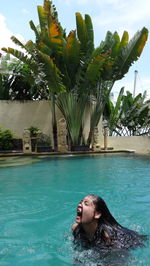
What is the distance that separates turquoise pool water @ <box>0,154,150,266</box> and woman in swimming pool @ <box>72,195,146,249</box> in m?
0.09

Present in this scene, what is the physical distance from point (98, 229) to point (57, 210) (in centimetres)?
197

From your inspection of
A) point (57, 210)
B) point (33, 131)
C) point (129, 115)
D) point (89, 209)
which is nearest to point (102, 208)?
point (89, 209)

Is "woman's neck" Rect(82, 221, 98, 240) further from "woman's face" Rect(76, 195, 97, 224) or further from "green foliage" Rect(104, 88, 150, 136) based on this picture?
"green foliage" Rect(104, 88, 150, 136)

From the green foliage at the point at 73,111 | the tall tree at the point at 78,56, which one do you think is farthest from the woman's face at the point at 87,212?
the green foliage at the point at 73,111

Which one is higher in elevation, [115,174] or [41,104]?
[41,104]

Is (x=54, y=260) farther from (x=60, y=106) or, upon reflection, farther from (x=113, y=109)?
(x=113, y=109)

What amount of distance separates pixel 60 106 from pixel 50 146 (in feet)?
7.80

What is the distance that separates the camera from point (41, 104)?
50.9ft

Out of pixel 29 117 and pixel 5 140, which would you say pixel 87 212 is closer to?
pixel 5 140

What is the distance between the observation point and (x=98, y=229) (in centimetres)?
212

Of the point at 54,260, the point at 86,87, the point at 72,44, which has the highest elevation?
the point at 72,44

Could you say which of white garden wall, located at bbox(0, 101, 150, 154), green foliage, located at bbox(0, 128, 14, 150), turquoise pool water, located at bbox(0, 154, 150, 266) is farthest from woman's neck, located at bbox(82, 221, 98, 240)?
white garden wall, located at bbox(0, 101, 150, 154)

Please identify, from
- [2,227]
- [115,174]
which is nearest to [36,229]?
[2,227]

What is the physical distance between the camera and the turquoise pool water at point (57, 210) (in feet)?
7.79
